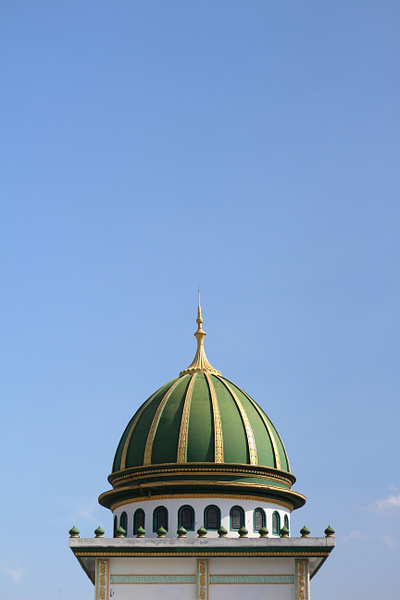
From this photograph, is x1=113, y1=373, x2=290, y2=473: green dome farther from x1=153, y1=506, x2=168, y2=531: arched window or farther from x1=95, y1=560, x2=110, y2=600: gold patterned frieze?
x1=95, y1=560, x2=110, y2=600: gold patterned frieze

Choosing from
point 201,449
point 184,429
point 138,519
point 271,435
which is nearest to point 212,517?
point 201,449

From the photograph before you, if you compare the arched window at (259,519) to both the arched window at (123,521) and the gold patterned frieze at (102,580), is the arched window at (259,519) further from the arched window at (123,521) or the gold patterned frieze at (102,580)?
the gold patterned frieze at (102,580)

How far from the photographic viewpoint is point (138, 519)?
1286 inches

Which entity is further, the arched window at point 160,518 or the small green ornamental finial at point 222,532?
the arched window at point 160,518

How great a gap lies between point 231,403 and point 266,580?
24.0 ft

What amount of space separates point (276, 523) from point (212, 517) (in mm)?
2509

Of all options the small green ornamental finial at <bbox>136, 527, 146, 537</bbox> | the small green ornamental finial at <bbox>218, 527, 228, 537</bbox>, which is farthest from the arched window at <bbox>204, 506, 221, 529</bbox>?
the small green ornamental finial at <bbox>136, 527, 146, 537</bbox>

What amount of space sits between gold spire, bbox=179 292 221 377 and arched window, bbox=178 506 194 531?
6081mm

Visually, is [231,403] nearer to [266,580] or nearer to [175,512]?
[175,512]

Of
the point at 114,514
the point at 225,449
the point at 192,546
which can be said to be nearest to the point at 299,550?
the point at 192,546

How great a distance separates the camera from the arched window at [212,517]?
3159 cm

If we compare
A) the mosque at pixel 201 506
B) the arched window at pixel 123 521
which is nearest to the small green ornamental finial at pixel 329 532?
the mosque at pixel 201 506

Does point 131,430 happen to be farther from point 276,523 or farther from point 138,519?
point 276,523

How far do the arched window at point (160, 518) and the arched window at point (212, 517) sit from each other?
51.5 inches
